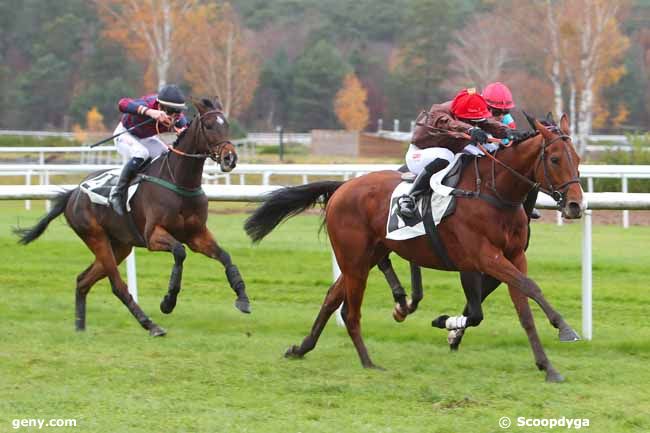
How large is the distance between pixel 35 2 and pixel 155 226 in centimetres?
4822

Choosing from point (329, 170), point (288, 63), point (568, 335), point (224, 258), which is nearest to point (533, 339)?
point (568, 335)

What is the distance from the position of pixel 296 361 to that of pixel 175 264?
4.41 feet

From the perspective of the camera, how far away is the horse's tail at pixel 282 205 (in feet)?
23.7

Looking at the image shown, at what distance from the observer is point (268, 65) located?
51438 millimetres

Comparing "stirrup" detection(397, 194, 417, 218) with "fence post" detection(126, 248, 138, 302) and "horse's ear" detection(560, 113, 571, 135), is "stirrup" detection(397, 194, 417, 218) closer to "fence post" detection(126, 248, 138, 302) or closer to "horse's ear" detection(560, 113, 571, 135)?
"horse's ear" detection(560, 113, 571, 135)

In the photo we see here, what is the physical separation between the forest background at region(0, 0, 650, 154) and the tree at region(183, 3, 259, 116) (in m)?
0.08

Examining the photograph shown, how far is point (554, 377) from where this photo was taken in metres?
5.73

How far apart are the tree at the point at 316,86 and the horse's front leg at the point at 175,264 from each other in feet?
139

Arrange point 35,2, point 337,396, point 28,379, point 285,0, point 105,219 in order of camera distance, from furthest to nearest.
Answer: point 285,0
point 35,2
point 105,219
point 28,379
point 337,396

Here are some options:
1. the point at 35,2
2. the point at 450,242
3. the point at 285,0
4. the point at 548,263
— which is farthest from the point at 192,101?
the point at 285,0

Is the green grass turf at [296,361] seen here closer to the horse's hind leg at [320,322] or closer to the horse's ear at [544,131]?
the horse's hind leg at [320,322]

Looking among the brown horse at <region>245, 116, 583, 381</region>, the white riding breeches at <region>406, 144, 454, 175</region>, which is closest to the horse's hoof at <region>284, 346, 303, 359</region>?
the brown horse at <region>245, 116, 583, 381</region>

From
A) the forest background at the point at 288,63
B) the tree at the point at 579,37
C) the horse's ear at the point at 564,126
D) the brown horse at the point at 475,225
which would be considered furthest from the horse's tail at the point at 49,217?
the forest background at the point at 288,63

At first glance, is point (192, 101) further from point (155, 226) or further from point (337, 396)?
point (337, 396)
